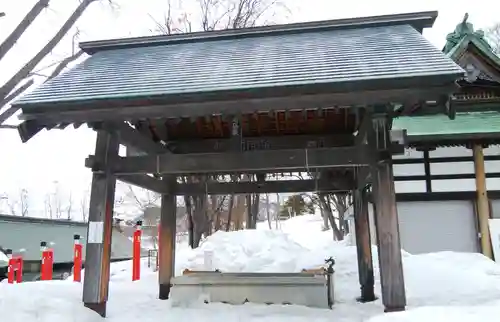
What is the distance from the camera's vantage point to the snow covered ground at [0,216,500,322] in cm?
531

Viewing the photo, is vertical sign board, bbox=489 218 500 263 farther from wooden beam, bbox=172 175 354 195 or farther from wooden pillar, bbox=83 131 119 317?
wooden pillar, bbox=83 131 119 317

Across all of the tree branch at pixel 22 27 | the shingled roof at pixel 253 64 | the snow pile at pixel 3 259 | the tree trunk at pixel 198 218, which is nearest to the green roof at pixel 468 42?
the shingled roof at pixel 253 64

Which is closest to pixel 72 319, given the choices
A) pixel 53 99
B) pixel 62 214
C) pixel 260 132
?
pixel 53 99

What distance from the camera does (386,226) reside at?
5.54 meters

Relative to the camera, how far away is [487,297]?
738 cm

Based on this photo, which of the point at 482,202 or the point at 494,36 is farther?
the point at 494,36

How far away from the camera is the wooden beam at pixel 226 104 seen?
199 inches

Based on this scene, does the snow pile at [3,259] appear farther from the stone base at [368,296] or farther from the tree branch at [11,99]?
the stone base at [368,296]

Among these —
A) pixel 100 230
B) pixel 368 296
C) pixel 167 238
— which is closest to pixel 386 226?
pixel 368 296

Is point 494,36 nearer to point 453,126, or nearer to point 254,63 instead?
point 453,126

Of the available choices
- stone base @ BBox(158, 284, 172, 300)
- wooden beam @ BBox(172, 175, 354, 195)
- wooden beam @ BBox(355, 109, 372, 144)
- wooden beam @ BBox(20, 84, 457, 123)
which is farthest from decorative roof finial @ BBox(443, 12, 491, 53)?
stone base @ BBox(158, 284, 172, 300)

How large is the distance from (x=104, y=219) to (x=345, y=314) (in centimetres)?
390

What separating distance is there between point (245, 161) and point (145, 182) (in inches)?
87.7

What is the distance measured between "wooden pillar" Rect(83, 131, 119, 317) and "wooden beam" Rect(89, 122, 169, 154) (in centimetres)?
10
